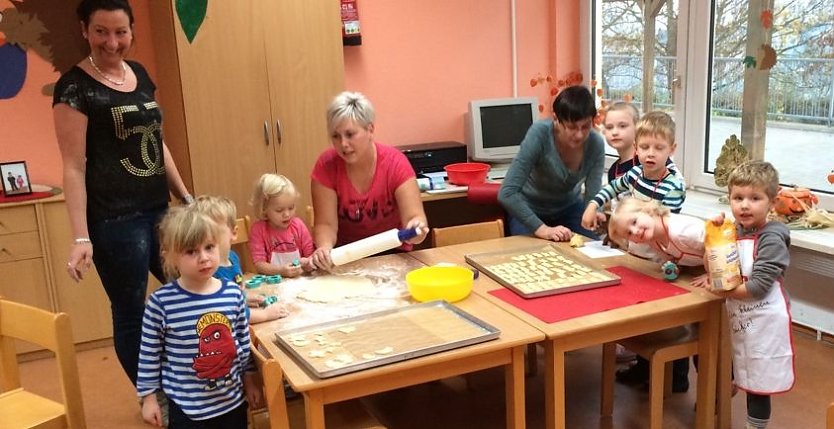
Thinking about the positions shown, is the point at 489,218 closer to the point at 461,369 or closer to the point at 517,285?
the point at 517,285

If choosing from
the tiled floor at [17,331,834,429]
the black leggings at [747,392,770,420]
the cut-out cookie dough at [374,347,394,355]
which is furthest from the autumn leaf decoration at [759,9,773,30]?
the cut-out cookie dough at [374,347,394,355]

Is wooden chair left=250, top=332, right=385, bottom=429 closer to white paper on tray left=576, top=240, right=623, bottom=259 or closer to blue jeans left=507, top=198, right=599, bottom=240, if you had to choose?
white paper on tray left=576, top=240, right=623, bottom=259

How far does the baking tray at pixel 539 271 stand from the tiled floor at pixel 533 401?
0.62m

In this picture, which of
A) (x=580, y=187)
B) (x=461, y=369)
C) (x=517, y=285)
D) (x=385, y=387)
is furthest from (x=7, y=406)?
(x=580, y=187)

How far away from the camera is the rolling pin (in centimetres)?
239

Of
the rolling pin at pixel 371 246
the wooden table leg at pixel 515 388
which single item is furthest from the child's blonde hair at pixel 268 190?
the wooden table leg at pixel 515 388

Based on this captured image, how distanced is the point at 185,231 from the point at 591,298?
1150 mm

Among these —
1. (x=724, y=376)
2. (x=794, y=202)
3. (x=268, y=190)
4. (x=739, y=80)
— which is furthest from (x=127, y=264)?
(x=739, y=80)

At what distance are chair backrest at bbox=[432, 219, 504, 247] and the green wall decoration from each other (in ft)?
4.87

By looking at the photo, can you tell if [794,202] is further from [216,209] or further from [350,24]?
[216,209]

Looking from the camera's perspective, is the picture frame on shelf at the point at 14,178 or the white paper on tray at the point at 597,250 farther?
the picture frame on shelf at the point at 14,178

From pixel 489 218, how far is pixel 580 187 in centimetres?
118

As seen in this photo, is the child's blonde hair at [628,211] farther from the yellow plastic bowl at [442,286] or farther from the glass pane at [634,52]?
the glass pane at [634,52]

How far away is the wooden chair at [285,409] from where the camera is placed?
1.67 metres
